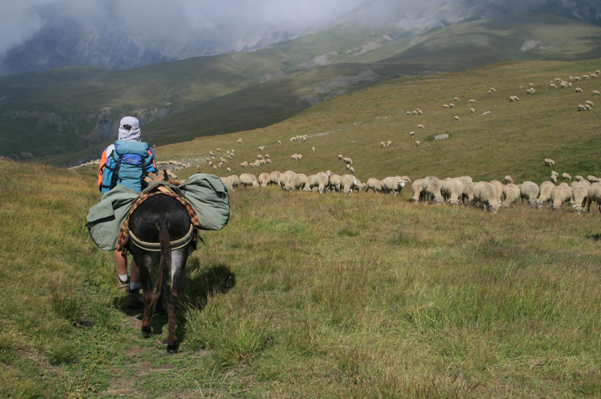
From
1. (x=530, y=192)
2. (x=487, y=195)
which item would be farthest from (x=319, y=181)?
(x=530, y=192)

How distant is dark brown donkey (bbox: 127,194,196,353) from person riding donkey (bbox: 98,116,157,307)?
1.06 metres

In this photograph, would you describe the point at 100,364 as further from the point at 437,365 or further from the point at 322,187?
the point at 322,187

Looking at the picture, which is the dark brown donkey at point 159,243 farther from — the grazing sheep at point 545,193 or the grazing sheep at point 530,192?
the grazing sheep at point 530,192

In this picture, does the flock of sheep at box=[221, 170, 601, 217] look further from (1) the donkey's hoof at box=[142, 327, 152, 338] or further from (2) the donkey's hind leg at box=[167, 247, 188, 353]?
(1) the donkey's hoof at box=[142, 327, 152, 338]

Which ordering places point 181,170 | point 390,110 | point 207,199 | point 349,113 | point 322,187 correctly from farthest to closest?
point 349,113, point 390,110, point 181,170, point 322,187, point 207,199

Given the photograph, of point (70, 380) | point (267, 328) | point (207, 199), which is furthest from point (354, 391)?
point (207, 199)

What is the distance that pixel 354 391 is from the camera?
3.78 metres

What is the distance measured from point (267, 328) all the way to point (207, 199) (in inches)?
88.0

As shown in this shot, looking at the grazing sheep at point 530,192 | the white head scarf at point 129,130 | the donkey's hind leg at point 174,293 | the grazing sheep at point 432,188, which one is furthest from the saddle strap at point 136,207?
the grazing sheep at point 530,192

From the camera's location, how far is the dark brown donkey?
5.41 meters

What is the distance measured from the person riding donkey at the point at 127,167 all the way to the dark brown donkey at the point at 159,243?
1056 millimetres

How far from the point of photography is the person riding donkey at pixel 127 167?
6.59m

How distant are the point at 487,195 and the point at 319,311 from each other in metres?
16.1

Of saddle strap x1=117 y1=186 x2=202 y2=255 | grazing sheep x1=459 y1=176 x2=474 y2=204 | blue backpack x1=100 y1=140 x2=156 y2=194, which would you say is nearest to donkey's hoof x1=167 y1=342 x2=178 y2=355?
saddle strap x1=117 y1=186 x2=202 y2=255
